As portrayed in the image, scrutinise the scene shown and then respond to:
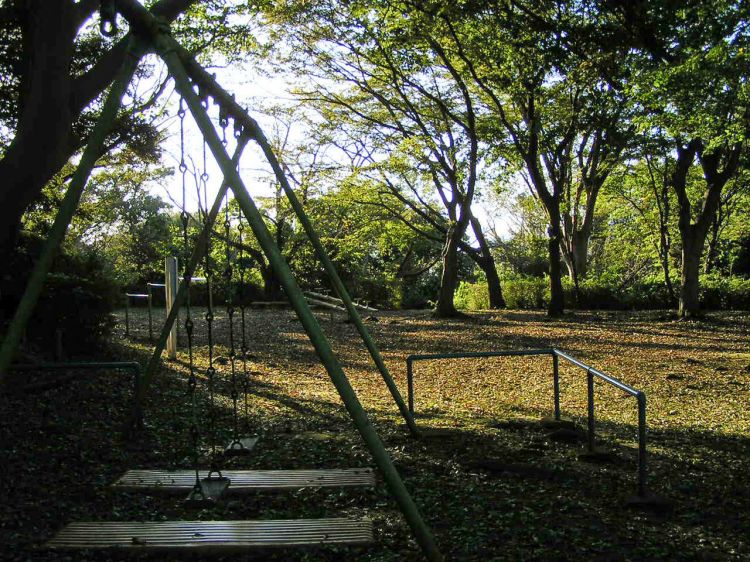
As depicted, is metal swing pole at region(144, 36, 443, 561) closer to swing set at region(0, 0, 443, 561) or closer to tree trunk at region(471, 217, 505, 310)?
swing set at region(0, 0, 443, 561)

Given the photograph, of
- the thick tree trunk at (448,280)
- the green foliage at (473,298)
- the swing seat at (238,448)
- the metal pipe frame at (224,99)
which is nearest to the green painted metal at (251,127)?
the metal pipe frame at (224,99)

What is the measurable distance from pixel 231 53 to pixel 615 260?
23.4 metres

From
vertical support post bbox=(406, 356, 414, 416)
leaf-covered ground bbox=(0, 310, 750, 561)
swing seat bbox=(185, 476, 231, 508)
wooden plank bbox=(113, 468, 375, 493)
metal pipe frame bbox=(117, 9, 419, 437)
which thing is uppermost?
metal pipe frame bbox=(117, 9, 419, 437)

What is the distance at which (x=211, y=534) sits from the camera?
3459 mm

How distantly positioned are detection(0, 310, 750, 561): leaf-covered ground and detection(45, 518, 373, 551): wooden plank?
0.25ft

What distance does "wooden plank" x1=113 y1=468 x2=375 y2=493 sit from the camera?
4.30 m

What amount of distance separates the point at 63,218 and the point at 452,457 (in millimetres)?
3281

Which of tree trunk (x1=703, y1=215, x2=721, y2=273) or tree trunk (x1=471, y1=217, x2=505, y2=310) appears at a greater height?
tree trunk (x1=703, y1=215, x2=721, y2=273)

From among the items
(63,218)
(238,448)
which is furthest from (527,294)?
(63,218)

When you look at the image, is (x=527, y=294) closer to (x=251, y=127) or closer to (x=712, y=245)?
(x=712, y=245)

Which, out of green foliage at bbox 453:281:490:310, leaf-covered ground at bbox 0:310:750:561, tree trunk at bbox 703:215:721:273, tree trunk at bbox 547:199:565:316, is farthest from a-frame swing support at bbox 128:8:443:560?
tree trunk at bbox 703:215:721:273

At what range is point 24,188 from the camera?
5426mm

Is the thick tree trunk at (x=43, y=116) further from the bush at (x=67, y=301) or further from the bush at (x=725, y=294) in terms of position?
the bush at (x=725, y=294)

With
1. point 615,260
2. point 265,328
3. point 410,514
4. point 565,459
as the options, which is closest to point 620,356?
point 565,459
